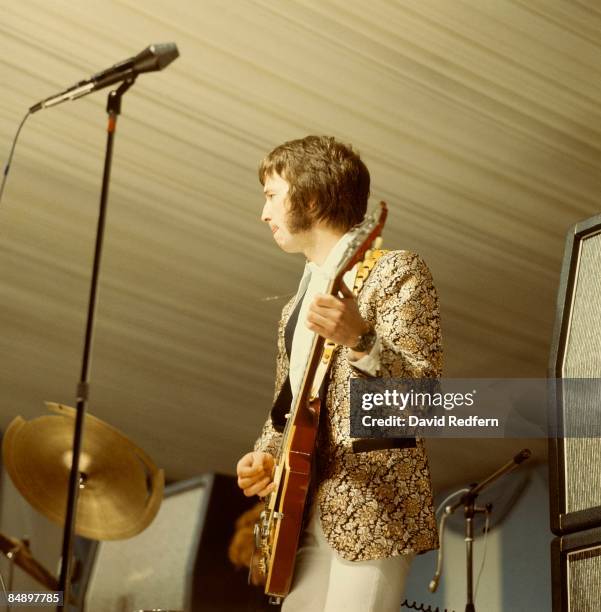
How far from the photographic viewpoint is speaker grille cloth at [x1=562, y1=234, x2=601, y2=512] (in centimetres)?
196

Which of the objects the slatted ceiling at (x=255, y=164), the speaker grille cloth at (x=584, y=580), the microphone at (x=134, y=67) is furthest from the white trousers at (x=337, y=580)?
the slatted ceiling at (x=255, y=164)

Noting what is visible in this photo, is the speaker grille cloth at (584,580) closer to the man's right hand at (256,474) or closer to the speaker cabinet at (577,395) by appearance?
the speaker cabinet at (577,395)

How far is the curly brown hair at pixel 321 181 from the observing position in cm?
190

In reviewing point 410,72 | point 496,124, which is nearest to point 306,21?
point 410,72

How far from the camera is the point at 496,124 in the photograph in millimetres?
3371

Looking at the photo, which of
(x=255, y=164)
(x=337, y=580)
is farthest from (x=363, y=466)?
(x=255, y=164)

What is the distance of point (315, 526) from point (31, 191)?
101 inches

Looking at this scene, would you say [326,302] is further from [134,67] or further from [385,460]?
[134,67]

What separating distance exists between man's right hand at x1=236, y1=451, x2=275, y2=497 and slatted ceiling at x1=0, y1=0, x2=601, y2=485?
1.68 metres

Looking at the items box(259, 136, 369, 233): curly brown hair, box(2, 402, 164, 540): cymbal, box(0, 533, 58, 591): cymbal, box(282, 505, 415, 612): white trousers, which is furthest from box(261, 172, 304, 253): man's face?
box(0, 533, 58, 591): cymbal

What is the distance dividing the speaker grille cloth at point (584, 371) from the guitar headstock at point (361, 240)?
2.23 ft

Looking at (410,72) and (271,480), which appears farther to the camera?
(410,72)

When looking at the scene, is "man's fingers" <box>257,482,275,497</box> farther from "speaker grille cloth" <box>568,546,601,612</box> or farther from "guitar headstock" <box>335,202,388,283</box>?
"speaker grille cloth" <box>568,546,601,612</box>

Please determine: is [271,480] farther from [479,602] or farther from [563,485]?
[479,602]
